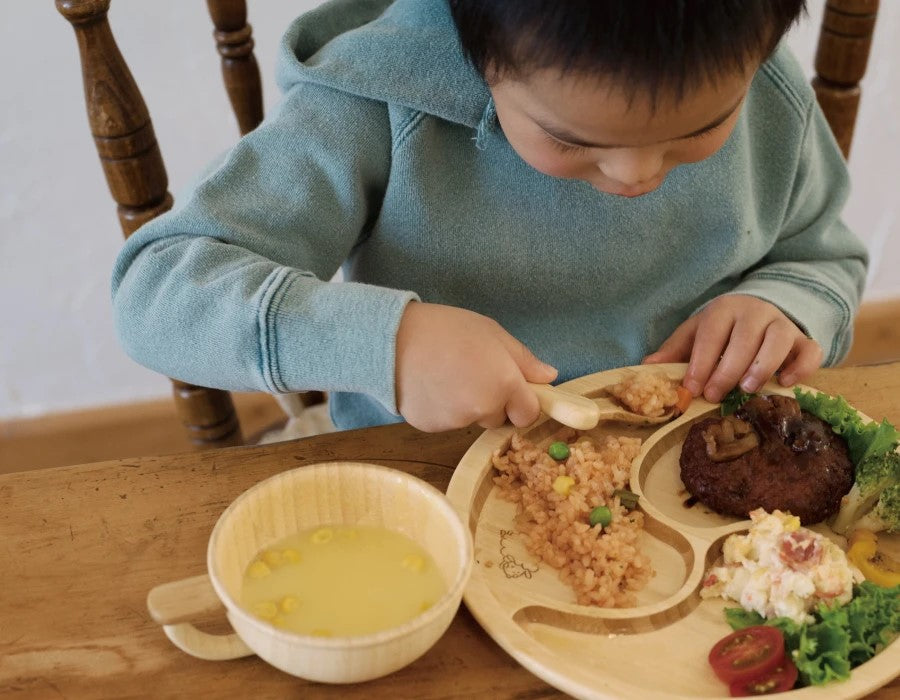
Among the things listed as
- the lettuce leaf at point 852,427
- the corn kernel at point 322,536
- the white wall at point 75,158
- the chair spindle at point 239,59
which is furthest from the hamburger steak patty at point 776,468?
the white wall at point 75,158

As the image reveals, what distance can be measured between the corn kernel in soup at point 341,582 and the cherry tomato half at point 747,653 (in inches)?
8.6

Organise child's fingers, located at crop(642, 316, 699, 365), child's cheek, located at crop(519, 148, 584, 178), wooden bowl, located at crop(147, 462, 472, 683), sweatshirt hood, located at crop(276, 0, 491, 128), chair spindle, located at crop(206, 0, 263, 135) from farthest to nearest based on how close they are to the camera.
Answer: chair spindle, located at crop(206, 0, 263, 135) → child's fingers, located at crop(642, 316, 699, 365) → sweatshirt hood, located at crop(276, 0, 491, 128) → child's cheek, located at crop(519, 148, 584, 178) → wooden bowl, located at crop(147, 462, 472, 683)

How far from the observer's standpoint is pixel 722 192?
3.74ft

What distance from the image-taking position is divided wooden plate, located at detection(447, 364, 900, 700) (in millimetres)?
702

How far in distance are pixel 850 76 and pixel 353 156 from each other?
817 millimetres

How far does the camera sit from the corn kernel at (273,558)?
739 millimetres

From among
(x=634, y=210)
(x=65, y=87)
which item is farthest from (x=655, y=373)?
(x=65, y=87)

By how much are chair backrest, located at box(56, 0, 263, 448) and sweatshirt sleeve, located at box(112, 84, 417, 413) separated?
0.19 metres

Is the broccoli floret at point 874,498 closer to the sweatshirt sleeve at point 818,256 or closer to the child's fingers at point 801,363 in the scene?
the child's fingers at point 801,363

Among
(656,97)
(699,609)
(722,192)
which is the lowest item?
(699,609)

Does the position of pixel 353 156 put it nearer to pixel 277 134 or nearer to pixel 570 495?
pixel 277 134

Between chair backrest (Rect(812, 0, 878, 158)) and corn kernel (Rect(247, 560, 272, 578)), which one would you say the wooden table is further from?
chair backrest (Rect(812, 0, 878, 158))

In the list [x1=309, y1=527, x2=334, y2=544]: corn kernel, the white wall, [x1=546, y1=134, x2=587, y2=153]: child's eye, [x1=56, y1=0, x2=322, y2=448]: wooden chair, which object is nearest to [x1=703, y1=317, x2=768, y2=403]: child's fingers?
[x1=546, y1=134, x2=587, y2=153]: child's eye

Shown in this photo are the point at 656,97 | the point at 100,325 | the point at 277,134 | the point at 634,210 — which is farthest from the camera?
the point at 100,325
